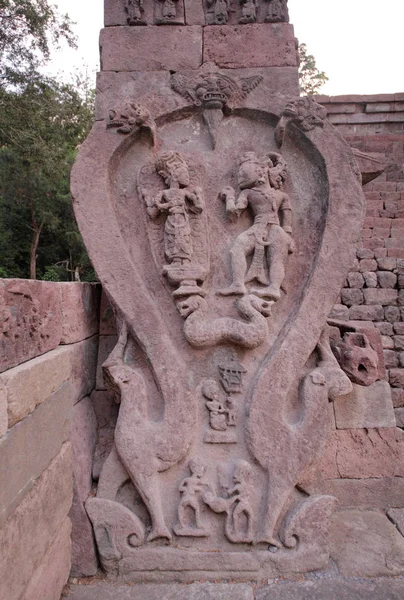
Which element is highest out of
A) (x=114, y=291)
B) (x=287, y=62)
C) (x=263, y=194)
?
(x=287, y=62)

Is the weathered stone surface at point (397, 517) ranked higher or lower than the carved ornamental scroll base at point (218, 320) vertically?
lower

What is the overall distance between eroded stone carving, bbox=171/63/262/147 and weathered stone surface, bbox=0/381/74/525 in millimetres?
2101

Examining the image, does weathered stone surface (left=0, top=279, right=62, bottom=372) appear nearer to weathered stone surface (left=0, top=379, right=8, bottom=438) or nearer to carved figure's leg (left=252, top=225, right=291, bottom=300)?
weathered stone surface (left=0, top=379, right=8, bottom=438)

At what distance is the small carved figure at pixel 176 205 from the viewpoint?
2.59 meters

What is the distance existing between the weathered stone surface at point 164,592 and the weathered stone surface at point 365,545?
630 millimetres

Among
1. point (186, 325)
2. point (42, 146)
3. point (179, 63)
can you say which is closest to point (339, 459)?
point (186, 325)

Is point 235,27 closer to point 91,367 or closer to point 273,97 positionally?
point 273,97

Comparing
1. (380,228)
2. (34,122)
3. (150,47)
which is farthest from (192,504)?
(34,122)

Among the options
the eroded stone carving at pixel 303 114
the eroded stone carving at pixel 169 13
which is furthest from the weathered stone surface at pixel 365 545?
the eroded stone carving at pixel 169 13

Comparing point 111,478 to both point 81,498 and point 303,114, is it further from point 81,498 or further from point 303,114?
point 303,114

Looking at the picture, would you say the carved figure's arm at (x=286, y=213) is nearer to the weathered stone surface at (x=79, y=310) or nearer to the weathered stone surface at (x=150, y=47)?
the weathered stone surface at (x=150, y=47)

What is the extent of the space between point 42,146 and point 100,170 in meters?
11.0

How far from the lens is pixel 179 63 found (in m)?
3.00

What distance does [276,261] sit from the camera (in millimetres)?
2643
